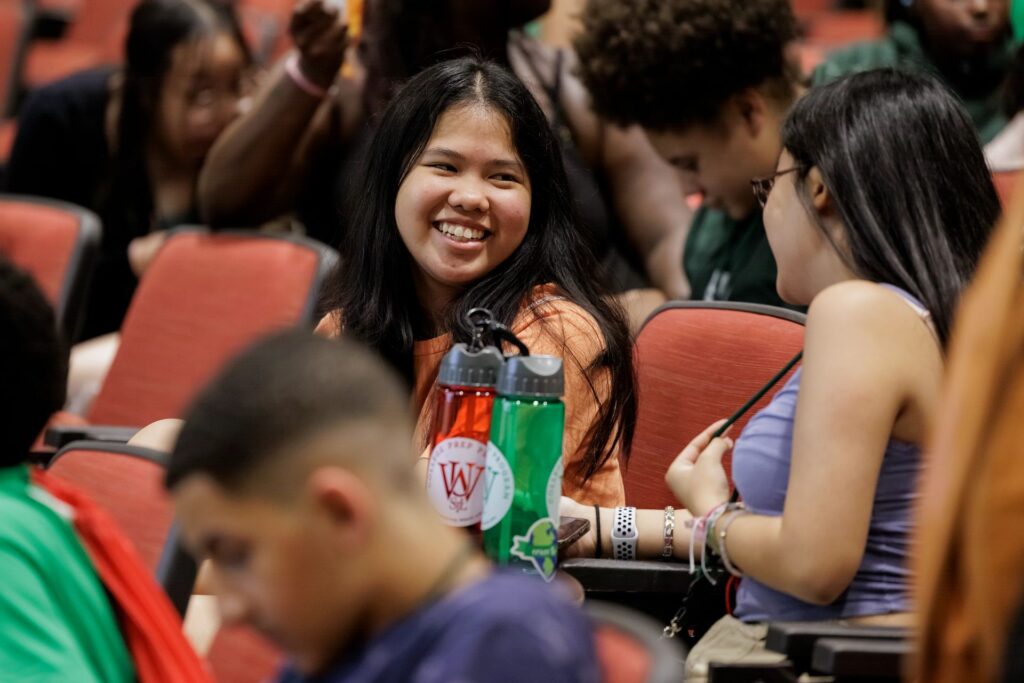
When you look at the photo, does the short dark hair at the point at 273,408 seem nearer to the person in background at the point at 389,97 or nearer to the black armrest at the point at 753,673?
the black armrest at the point at 753,673

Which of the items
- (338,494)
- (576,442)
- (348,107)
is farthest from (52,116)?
(338,494)

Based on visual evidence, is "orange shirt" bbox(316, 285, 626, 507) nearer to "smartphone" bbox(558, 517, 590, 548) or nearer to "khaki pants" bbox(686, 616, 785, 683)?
"smartphone" bbox(558, 517, 590, 548)

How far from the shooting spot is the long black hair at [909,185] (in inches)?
64.9

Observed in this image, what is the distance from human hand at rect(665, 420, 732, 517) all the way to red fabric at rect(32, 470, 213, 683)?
628mm

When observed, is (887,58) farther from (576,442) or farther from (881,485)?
(881,485)

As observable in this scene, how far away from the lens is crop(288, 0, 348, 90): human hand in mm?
3047

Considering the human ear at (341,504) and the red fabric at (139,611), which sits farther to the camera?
the red fabric at (139,611)

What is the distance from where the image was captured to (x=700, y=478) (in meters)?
1.79

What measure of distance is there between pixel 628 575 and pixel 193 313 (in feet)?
4.66

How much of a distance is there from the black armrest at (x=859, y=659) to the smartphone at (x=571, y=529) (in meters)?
0.38

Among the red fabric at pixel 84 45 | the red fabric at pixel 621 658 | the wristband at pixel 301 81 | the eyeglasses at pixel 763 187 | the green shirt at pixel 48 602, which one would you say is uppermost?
the eyeglasses at pixel 763 187

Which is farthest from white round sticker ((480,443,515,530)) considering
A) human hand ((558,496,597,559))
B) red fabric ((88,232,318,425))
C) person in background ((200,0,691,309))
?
person in background ((200,0,691,309))

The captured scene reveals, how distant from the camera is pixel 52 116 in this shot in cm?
392

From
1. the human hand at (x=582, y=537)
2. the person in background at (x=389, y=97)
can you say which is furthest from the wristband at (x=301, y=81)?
the human hand at (x=582, y=537)
